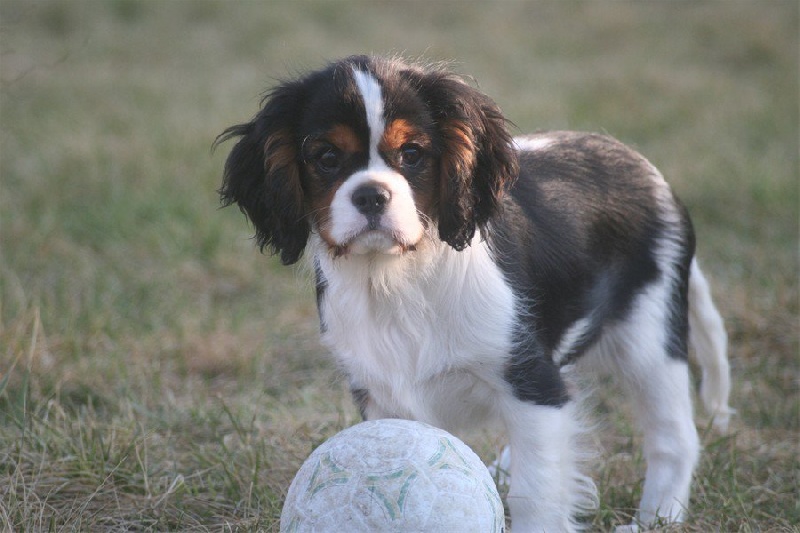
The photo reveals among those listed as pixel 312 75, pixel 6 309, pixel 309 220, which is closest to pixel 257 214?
pixel 309 220

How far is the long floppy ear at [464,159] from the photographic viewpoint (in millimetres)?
2973

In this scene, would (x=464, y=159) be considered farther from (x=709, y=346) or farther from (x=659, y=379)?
(x=709, y=346)

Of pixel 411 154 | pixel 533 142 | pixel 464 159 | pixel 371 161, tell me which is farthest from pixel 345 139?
pixel 533 142

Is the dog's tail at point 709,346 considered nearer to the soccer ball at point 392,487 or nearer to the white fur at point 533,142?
the white fur at point 533,142

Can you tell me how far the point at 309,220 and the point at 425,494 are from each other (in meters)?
0.91

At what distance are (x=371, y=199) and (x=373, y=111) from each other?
25cm

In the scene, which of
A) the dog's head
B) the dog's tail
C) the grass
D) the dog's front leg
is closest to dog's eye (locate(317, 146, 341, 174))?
the dog's head

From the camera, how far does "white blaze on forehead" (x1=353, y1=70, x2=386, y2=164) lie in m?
2.81

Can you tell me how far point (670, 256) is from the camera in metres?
3.79

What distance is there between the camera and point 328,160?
2.90 m

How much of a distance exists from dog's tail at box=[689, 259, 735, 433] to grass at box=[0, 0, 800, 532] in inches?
5.3

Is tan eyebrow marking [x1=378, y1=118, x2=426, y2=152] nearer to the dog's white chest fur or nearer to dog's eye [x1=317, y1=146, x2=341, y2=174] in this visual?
dog's eye [x1=317, y1=146, x2=341, y2=174]

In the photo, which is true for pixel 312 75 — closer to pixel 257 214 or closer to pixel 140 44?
pixel 257 214

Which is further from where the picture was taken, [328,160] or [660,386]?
[660,386]
